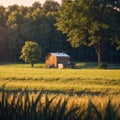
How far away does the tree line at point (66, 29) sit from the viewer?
193ft

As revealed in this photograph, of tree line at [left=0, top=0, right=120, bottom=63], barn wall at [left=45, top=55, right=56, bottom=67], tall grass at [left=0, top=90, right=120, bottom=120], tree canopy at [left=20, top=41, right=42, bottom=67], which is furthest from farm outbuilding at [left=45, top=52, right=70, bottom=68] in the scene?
tall grass at [left=0, top=90, right=120, bottom=120]

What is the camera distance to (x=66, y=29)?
200ft

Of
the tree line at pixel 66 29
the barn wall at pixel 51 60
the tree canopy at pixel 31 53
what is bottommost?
the barn wall at pixel 51 60

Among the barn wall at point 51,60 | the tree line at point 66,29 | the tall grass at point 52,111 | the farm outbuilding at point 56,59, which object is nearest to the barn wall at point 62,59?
the farm outbuilding at point 56,59

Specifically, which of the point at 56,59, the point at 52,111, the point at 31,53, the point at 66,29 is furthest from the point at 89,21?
the point at 52,111

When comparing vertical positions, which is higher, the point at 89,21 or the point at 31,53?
the point at 89,21

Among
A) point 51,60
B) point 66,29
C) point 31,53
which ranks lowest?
point 51,60

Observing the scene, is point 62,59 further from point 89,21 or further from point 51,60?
point 89,21

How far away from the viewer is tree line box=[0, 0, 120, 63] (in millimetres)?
58812

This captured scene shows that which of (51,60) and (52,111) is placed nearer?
(52,111)

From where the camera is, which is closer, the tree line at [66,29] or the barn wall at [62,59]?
the tree line at [66,29]

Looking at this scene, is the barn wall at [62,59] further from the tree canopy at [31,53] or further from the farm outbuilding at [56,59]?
the tree canopy at [31,53]

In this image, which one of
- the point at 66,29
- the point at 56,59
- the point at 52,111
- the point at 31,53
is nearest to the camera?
the point at 52,111

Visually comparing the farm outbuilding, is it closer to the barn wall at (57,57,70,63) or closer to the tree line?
the barn wall at (57,57,70,63)
